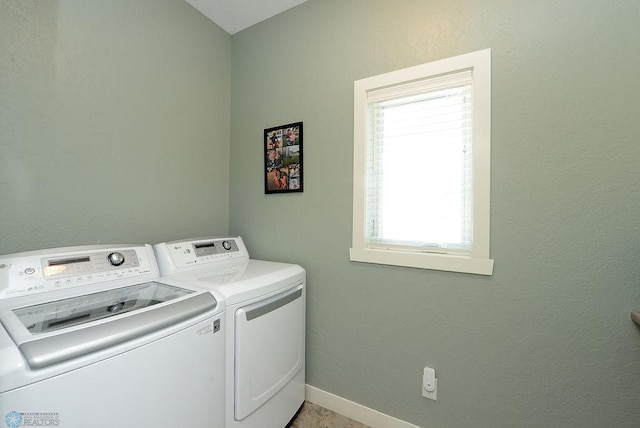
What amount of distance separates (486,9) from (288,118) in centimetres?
119

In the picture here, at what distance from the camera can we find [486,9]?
124 cm

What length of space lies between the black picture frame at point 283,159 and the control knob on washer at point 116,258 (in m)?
0.92

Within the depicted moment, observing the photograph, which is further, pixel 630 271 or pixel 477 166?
pixel 477 166

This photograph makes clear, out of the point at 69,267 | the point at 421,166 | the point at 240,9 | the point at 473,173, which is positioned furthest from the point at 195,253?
the point at 240,9

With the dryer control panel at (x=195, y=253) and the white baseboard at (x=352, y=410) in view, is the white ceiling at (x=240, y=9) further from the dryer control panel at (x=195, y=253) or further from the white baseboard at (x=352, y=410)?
the white baseboard at (x=352, y=410)

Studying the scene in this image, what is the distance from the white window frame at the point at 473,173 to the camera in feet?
4.01

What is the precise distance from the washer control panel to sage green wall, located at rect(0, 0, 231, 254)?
0.22 m

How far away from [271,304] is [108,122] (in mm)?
1271

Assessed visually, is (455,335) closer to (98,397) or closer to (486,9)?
(98,397)

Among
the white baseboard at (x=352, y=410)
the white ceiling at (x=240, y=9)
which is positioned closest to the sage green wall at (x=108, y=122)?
the white ceiling at (x=240, y=9)

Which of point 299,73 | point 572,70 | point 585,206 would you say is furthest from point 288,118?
point 585,206

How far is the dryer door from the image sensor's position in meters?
1.14

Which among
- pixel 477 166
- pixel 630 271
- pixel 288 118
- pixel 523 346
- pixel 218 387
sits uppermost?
pixel 288 118

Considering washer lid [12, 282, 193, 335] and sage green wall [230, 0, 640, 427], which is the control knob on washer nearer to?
washer lid [12, 282, 193, 335]
